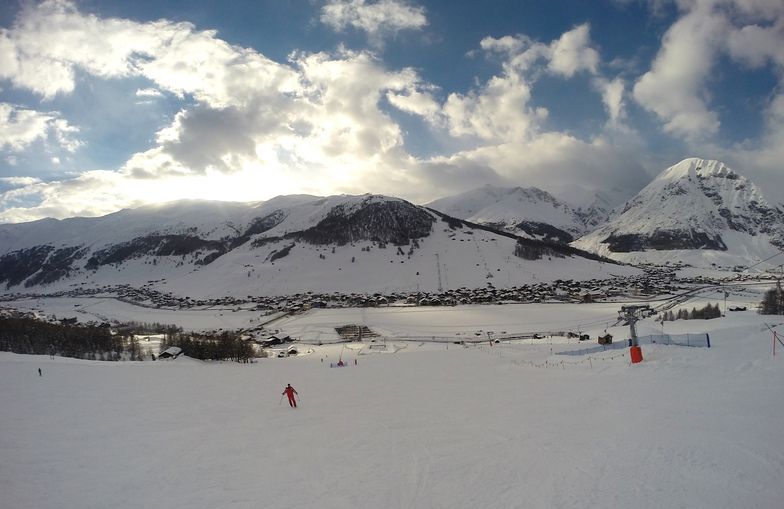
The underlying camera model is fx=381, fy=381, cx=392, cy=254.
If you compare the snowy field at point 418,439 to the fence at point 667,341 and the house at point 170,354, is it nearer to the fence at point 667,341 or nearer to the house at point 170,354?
the fence at point 667,341

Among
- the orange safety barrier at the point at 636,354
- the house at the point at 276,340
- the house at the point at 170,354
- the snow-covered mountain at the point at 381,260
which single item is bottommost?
the house at the point at 276,340

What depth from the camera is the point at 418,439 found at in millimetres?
11609

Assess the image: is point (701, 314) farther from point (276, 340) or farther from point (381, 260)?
point (381, 260)

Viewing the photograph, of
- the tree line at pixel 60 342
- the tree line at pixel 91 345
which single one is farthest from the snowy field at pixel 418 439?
the tree line at pixel 60 342

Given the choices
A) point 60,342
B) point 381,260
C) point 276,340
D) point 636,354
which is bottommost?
point 276,340

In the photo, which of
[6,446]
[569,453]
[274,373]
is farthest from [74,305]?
[569,453]

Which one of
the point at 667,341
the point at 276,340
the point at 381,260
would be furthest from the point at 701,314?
the point at 381,260

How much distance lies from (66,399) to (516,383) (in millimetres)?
20019

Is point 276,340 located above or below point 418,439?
below

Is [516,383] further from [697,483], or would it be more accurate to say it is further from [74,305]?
[74,305]

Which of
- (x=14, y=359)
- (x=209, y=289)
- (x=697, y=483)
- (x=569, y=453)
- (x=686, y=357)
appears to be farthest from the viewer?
(x=209, y=289)

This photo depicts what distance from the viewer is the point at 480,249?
162 m

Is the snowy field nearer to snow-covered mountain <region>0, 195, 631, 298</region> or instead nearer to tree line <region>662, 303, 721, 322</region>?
tree line <region>662, 303, 721, 322</region>

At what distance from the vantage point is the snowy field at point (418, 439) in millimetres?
7964
